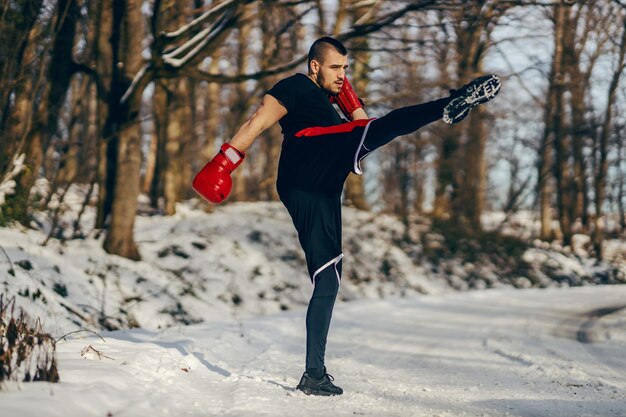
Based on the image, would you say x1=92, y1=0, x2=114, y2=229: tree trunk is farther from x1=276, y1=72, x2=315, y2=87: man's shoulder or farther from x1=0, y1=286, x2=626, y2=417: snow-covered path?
x1=276, y1=72, x2=315, y2=87: man's shoulder

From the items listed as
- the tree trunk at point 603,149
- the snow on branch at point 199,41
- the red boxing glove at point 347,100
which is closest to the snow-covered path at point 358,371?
the red boxing glove at point 347,100

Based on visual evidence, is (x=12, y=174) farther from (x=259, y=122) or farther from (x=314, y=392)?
(x=314, y=392)

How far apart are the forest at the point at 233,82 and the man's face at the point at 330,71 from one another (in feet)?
12.0

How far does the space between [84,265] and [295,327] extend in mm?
3316

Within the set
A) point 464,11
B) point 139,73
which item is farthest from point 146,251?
point 464,11

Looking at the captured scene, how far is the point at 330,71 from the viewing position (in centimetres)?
385

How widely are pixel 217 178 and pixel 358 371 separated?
2.02 m

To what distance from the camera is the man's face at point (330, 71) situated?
3.84 meters

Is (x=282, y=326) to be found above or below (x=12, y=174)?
below

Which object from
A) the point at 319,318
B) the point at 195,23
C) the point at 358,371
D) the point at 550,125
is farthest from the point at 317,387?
the point at 550,125

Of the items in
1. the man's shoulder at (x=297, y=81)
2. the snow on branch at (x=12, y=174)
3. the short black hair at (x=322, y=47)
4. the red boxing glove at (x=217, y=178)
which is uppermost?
the short black hair at (x=322, y=47)

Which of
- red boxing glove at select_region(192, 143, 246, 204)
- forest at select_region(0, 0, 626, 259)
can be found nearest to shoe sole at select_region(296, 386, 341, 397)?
red boxing glove at select_region(192, 143, 246, 204)

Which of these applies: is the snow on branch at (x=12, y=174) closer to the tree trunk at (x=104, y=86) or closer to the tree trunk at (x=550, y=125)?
the tree trunk at (x=104, y=86)

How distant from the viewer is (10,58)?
6.32 meters
